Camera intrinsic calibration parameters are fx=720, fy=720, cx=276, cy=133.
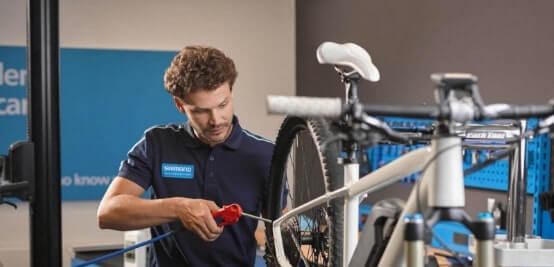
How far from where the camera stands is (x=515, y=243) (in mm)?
1322

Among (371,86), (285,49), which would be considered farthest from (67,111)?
(371,86)

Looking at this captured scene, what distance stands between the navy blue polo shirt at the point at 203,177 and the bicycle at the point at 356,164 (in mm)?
212

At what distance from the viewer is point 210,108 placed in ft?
6.04

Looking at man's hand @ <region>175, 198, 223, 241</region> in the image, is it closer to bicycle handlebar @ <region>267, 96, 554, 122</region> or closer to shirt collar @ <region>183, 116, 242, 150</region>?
shirt collar @ <region>183, 116, 242, 150</region>

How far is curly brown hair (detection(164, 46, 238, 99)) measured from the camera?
1.84m

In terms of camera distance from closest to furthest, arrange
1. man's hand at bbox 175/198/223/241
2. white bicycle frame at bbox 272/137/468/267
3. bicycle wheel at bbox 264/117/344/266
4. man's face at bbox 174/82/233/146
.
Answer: white bicycle frame at bbox 272/137/468/267 → bicycle wheel at bbox 264/117/344/266 → man's hand at bbox 175/198/223/241 → man's face at bbox 174/82/233/146

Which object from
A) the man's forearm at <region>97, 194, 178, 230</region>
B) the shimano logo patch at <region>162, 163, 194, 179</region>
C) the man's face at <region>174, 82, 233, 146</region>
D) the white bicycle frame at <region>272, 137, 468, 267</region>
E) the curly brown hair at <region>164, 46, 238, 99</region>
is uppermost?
the curly brown hair at <region>164, 46, 238, 99</region>

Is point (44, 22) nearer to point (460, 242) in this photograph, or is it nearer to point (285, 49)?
point (460, 242)

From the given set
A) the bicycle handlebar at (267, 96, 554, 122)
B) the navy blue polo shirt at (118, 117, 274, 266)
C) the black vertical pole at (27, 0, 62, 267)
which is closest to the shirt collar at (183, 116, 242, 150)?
the navy blue polo shirt at (118, 117, 274, 266)

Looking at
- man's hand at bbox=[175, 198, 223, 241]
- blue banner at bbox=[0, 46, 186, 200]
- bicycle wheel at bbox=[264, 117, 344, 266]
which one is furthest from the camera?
blue banner at bbox=[0, 46, 186, 200]

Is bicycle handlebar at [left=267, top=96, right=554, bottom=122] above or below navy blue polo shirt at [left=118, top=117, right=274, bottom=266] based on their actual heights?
above

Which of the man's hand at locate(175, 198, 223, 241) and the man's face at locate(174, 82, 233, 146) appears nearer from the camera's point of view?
the man's hand at locate(175, 198, 223, 241)

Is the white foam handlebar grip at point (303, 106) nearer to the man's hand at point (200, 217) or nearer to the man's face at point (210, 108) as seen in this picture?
the man's hand at point (200, 217)

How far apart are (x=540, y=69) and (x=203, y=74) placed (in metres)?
1.42
